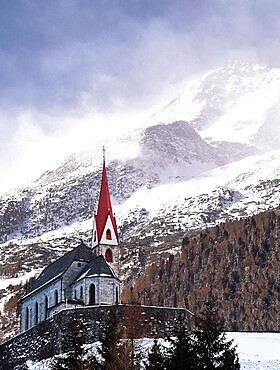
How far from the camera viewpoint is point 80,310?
69.4 meters

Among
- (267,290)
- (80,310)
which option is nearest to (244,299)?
(267,290)

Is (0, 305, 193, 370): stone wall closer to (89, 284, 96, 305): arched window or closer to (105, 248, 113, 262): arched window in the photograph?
(89, 284, 96, 305): arched window

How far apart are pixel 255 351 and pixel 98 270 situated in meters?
31.9

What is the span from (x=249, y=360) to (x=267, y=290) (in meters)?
Result: 106

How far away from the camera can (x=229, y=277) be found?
172 metres

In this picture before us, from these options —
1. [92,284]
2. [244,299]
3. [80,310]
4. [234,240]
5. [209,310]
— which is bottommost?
[209,310]

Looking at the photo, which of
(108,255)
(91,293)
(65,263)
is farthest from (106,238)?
(91,293)

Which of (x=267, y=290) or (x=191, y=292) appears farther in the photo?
(x=191, y=292)

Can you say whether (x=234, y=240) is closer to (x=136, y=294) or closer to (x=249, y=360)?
(x=136, y=294)

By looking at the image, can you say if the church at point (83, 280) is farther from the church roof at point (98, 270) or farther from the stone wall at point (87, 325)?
the stone wall at point (87, 325)

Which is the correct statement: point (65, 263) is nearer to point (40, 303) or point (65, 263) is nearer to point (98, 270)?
point (40, 303)

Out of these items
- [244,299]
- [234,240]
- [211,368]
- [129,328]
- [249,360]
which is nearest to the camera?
[211,368]

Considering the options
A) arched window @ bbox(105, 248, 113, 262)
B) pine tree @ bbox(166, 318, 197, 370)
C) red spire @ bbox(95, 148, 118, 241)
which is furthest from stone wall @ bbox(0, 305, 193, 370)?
pine tree @ bbox(166, 318, 197, 370)

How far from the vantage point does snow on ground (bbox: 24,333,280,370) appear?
51.0 metres
